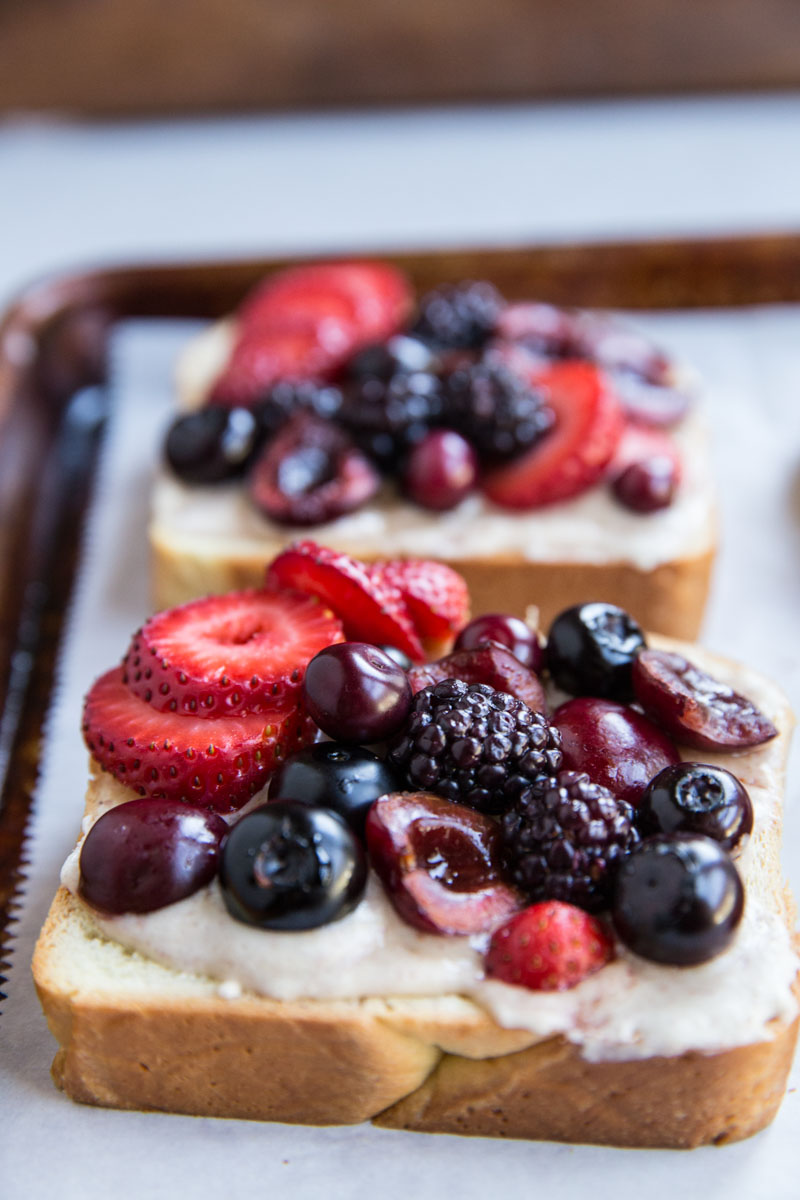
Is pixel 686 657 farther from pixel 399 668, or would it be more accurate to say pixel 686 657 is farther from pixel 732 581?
pixel 732 581

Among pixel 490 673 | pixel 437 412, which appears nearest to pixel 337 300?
pixel 437 412

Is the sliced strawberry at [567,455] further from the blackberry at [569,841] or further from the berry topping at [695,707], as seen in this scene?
the blackberry at [569,841]

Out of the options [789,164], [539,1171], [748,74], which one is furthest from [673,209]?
[539,1171]

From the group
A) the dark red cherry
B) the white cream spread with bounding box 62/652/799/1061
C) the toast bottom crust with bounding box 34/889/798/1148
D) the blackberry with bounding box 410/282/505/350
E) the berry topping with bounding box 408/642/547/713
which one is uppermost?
the blackberry with bounding box 410/282/505/350

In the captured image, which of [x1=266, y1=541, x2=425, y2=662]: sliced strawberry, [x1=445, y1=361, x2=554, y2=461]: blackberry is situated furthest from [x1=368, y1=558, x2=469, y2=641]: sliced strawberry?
[x1=445, y1=361, x2=554, y2=461]: blackberry

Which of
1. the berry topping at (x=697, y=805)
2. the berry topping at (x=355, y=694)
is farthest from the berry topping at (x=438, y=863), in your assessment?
the berry topping at (x=697, y=805)

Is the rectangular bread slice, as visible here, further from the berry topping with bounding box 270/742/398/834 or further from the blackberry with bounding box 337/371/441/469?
the blackberry with bounding box 337/371/441/469
